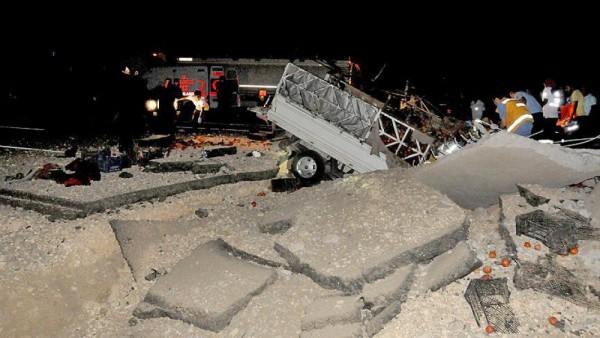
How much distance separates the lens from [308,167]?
7660 millimetres

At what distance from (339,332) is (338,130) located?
164 inches

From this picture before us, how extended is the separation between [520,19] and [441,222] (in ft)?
84.9

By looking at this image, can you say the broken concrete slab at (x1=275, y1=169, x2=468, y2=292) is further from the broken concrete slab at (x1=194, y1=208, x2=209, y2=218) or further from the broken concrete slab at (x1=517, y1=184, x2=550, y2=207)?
the broken concrete slab at (x1=194, y1=208, x2=209, y2=218)

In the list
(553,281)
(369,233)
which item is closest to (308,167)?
Answer: (369,233)

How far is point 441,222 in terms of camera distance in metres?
4.54

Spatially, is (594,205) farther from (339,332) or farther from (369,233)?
(339,332)

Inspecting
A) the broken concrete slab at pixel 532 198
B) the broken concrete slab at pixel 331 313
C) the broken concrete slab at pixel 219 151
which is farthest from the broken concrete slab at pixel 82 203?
the broken concrete slab at pixel 532 198

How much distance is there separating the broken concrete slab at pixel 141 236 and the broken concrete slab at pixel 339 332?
2.44m

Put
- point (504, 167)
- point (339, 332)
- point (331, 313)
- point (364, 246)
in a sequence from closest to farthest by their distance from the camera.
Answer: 1. point (339, 332)
2. point (331, 313)
3. point (364, 246)
4. point (504, 167)

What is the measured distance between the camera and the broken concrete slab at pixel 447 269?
157 inches

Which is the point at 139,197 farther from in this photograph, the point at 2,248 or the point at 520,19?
the point at 520,19

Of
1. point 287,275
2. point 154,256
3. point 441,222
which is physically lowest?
point 154,256

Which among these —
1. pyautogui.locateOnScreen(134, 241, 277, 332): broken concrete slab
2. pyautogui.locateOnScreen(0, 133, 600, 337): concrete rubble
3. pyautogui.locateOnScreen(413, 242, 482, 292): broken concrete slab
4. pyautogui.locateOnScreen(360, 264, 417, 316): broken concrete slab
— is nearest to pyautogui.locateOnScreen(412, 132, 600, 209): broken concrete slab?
pyautogui.locateOnScreen(0, 133, 600, 337): concrete rubble

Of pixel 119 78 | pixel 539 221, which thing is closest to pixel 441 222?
pixel 539 221
